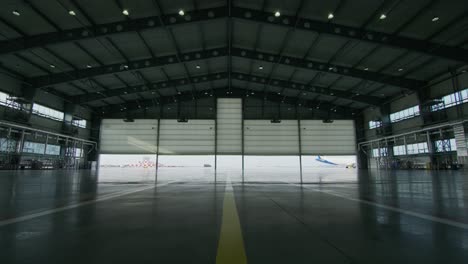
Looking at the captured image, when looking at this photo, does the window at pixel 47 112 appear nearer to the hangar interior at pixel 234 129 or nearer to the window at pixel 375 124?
the hangar interior at pixel 234 129

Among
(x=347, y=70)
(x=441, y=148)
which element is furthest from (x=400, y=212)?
(x=441, y=148)

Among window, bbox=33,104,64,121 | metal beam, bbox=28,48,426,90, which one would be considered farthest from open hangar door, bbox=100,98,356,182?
metal beam, bbox=28,48,426,90

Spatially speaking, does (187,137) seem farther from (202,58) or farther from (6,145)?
(6,145)

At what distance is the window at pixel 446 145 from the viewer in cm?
2868

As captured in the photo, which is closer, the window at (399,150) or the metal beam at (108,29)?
the metal beam at (108,29)

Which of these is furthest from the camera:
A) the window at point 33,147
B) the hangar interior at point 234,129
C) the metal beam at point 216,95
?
the metal beam at point 216,95

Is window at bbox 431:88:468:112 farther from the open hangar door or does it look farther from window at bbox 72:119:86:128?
window at bbox 72:119:86:128

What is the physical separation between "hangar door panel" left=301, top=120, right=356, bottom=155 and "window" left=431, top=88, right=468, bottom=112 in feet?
44.9

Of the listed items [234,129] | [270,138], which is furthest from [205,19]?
[270,138]

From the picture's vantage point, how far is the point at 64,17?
19.5 m

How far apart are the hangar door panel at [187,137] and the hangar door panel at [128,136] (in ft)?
5.66

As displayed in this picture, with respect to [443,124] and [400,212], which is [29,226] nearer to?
[400,212]

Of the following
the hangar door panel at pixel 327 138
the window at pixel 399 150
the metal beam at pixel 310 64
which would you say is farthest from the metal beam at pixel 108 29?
the window at pixel 399 150

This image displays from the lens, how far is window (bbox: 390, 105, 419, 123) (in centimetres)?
3297
